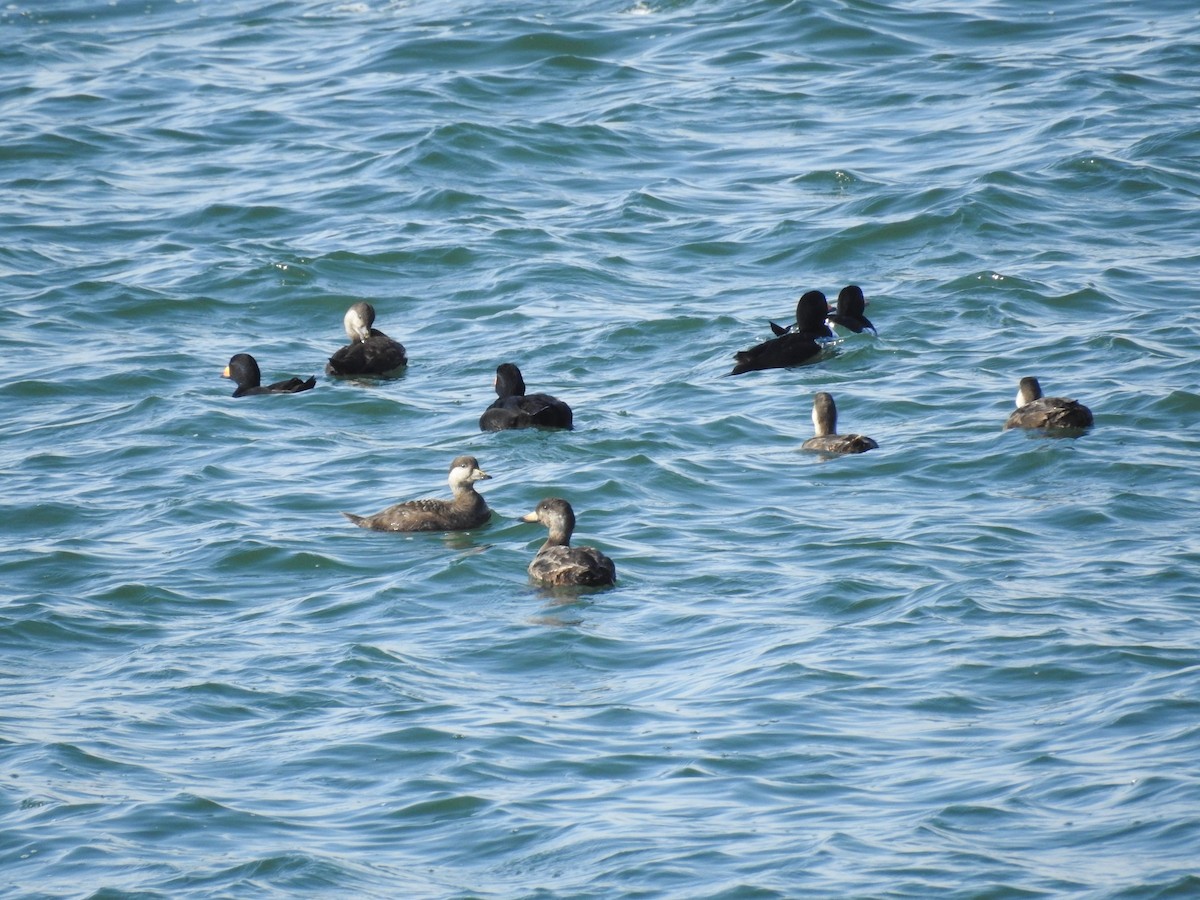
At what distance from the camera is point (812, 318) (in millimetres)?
15656

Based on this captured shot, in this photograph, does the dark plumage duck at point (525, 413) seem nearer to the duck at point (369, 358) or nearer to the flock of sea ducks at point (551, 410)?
the flock of sea ducks at point (551, 410)

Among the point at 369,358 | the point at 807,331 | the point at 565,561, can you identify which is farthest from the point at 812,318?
the point at 565,561

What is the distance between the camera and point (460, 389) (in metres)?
15.3

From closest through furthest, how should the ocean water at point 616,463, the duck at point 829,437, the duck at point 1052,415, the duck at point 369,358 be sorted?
the ocean water at point 616,463, the duck at point 1052,415, the duck at point 829,437, the duck at point 369,358

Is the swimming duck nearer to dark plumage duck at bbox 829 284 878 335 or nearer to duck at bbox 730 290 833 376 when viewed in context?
duck at bbox 730 290 833 376

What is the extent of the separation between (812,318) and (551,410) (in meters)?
3.07

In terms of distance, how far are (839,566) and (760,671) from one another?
166cm

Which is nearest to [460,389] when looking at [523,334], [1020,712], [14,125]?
[523,334]

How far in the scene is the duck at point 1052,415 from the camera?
12758 mm

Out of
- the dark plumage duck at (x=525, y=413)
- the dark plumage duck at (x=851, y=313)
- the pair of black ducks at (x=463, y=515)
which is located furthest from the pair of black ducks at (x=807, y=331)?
the pair of black ducks at (x=463, y=515)

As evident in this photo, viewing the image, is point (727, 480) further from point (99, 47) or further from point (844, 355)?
point (99, 47)

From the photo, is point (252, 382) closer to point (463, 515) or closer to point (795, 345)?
point (463, 515)

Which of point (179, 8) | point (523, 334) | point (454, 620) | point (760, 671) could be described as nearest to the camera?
point (760, 671)

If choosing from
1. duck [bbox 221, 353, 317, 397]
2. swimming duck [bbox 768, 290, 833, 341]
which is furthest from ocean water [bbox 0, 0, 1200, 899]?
swimming duck [bbox 768, 290, 833, 341]
